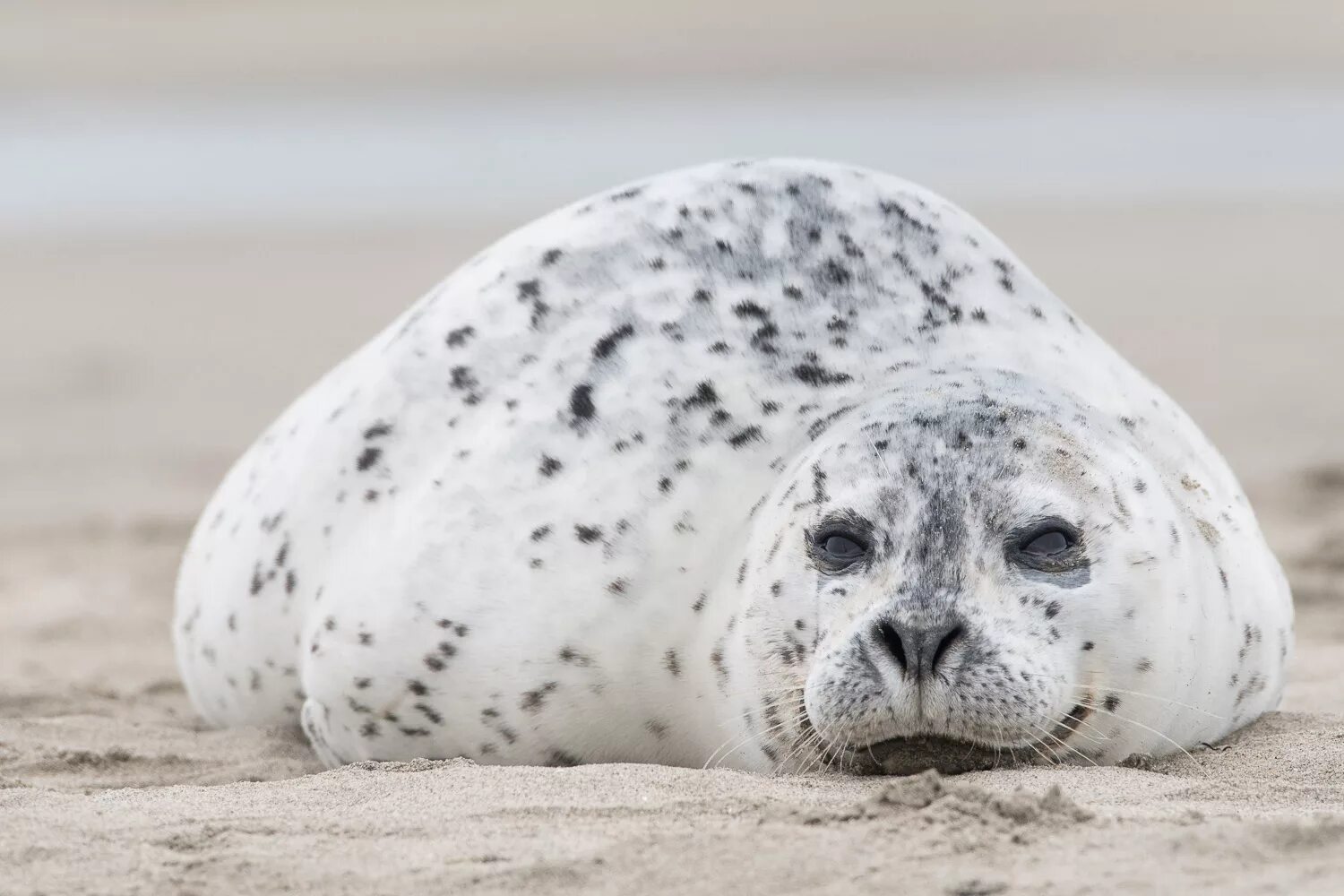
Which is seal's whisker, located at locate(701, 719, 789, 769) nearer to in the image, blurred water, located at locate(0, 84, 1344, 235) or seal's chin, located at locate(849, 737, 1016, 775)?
seal's chin, located at locate(849, 737, 1016, 775)

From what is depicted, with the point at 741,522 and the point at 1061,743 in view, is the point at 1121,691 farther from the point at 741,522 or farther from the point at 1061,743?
the point at 741,522

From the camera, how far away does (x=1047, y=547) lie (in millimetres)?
3422

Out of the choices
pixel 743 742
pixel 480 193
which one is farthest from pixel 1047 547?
pixel 480 193

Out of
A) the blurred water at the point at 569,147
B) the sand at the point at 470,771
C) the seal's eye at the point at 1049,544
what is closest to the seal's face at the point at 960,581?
the seal's eye at the point at 1049,544

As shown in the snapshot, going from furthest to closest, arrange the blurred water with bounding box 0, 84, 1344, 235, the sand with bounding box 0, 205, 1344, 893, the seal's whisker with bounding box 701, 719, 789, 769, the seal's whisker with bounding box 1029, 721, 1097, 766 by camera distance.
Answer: the blurred water with bounding box 0, 84, 1344, 235 → the seal's whisker with bounding box 701, 719, 789, 769 → the seal's whisker with bounding box 1029, 721, 1097, 766 → the sand with bounding box 0, 205, 1344, 893

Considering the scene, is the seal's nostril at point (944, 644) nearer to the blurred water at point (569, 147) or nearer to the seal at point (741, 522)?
the seal at point (741, 522)

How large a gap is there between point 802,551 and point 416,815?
86 centimetres

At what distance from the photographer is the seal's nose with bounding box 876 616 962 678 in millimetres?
3199

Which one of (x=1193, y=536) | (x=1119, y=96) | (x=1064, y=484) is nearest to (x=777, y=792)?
(x=1064, y=484)

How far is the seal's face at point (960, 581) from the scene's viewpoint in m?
3.23

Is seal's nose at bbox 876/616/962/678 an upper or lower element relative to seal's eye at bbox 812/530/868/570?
lower

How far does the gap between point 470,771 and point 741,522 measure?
28.8 inches

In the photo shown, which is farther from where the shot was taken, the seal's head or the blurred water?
the blurred water

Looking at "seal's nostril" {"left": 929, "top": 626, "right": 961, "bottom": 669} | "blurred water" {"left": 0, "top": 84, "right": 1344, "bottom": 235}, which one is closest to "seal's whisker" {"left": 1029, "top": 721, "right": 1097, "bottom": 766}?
"seal's nostril" {"left": 929, "top": 626, "right": 961, "bottom": 669}
